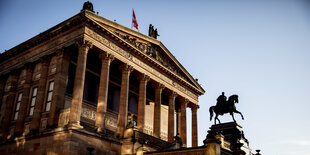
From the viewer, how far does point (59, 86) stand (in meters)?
25.2

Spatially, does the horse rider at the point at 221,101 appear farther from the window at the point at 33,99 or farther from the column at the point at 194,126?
the window at the point at 33,99

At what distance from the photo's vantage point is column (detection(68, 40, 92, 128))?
22844 millimetres

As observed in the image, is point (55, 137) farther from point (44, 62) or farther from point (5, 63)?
point (5, 63)

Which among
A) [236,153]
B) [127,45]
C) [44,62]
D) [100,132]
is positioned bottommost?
[236,153]

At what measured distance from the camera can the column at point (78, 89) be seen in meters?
22.8

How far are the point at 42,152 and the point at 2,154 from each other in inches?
236

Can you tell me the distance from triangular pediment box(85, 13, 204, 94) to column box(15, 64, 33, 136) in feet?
28.9

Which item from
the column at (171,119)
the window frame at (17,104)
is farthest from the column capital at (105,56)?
the column at (171,119)

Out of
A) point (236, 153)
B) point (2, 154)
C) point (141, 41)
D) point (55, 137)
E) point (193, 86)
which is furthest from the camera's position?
point (193, 86)

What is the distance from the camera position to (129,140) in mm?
23328

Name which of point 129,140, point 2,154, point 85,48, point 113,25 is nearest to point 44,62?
point 85,48

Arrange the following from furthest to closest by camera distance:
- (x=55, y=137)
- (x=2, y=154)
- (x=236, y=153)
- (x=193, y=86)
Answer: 1. (x=193, y=86)
2. (x=2, y=154)
3. (x=55, y=137)
4. (x=236, y=153)

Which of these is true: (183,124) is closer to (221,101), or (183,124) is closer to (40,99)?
(221,101)

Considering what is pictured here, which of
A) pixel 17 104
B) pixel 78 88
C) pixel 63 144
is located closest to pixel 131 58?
pixel 78 88
